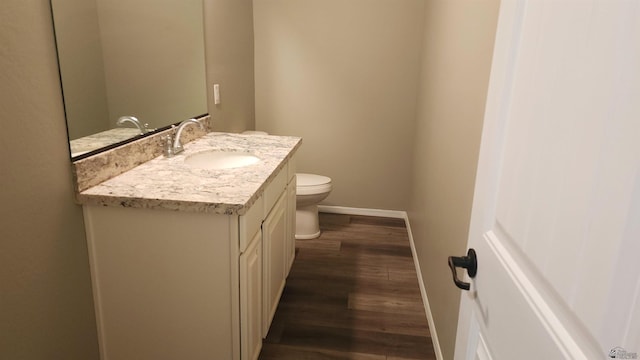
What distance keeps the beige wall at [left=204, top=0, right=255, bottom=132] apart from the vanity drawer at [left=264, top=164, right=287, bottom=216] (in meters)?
0.76

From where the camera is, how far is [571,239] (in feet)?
1.81

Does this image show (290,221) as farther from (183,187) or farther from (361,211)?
(361,211)

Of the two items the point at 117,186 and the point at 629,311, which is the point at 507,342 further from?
the point at 117,186

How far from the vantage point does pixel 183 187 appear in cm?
153

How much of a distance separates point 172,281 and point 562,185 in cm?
132

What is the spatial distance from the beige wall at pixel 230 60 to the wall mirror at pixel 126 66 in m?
0.14

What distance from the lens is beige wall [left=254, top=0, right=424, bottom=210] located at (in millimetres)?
3389

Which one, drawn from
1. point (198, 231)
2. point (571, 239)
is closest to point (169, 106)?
point (198, 231)

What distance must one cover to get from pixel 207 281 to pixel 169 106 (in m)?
1.06

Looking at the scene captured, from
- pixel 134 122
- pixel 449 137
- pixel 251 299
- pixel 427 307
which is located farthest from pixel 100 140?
pixel 427 307

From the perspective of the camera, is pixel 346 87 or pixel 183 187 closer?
pixel 183 187

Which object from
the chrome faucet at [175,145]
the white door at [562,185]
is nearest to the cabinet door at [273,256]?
the chrome faucet at [175,145]

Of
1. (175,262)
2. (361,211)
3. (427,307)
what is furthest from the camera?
(361,211)

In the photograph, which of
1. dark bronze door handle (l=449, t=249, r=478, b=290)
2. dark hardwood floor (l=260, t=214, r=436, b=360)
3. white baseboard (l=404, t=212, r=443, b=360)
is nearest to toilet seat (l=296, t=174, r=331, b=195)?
dark hardwood floor (l=260, t=214, r=436, b=360)
